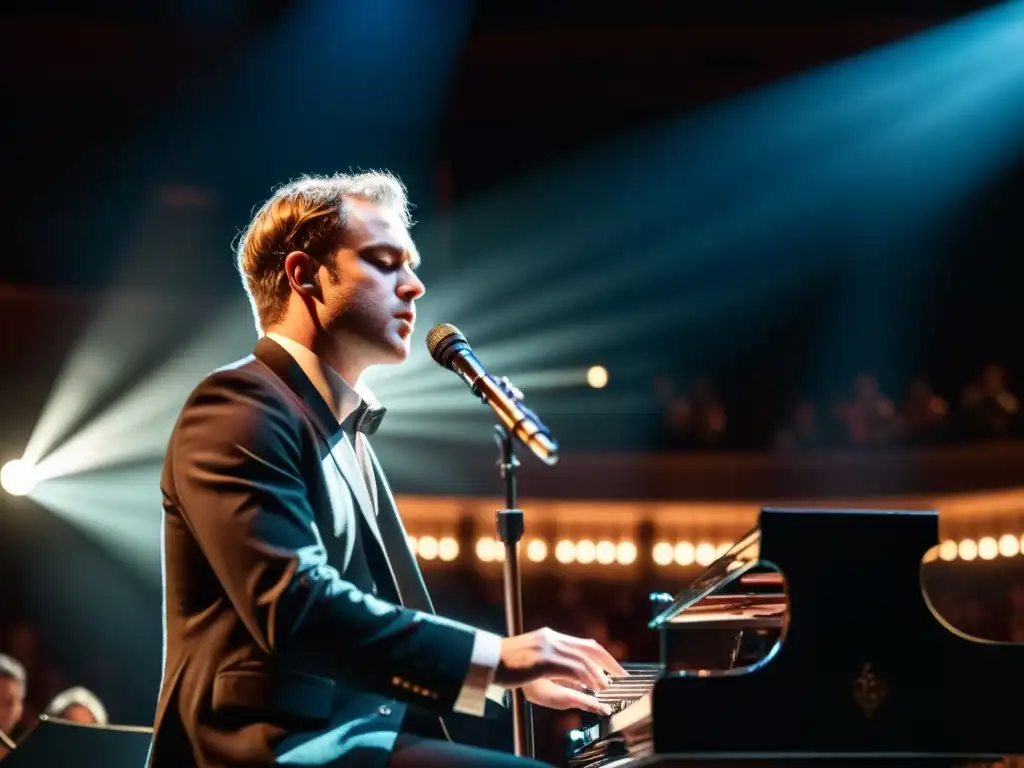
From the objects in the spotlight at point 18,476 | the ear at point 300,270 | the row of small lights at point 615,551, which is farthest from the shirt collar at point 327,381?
the row of small lights at point 615,551

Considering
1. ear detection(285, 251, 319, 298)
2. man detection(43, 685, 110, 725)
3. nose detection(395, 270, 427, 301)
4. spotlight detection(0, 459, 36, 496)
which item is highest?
spotlight detection(0, 459, 36, 496)

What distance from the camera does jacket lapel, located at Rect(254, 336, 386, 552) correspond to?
6.56ft

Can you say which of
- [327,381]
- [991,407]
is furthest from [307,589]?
[991,407]

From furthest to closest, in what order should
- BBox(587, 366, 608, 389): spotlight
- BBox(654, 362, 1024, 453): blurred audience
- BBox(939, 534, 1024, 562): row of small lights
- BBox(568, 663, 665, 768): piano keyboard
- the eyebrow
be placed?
BBox(587, 366, 608, 389): spotlight
BBox(654, 362, 1024, 453): blurred audience
BBox(939, 534, 1024, 562): row of small lights
the eyebrow
BBox(568, 663, 665, 768): piano keyboard

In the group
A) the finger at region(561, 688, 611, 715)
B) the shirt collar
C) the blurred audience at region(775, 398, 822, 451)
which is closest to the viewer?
the shirt collar

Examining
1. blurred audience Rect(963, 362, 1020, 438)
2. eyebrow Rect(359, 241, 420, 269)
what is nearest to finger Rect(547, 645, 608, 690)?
eyebrow Rect(359, 241, 420, 269)

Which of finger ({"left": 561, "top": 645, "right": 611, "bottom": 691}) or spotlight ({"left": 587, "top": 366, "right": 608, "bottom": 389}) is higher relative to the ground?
spotlight ({"left": 587, "top": 366, "right": 608, "bottom": 389})

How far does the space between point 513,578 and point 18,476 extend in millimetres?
6183

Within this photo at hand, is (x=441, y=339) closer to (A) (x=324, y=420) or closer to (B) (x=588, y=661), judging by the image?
(A) (x=324, y=420)

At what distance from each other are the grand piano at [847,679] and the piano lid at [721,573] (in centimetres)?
1

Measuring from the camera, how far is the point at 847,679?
1760mm

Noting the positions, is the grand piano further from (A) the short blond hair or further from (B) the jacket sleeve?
(A) the short blond hair

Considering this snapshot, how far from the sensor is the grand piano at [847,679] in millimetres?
1720

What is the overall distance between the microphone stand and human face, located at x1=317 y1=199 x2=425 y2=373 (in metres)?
0.29
